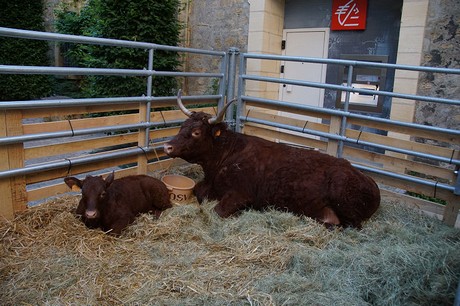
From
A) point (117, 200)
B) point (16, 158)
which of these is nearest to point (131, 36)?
point (16, 158)

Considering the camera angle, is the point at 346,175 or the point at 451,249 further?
the point at 346,175

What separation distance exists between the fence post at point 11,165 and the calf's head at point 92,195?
509 millimetres

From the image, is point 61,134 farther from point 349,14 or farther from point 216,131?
point 349,14

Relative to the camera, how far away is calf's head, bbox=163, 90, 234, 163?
4.20m

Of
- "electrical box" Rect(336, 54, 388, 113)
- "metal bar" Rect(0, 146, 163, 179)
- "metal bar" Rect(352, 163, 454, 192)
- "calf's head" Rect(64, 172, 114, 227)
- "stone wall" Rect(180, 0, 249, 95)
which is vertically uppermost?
"stone wall" Rect(180, 0, 249, 95)

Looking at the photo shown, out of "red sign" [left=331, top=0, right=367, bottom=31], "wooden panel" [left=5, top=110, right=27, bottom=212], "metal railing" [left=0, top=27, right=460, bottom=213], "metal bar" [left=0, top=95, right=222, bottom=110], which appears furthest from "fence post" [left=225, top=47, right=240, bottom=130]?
"wooden panel" [left=5, top=110, right=27, bottom=212]

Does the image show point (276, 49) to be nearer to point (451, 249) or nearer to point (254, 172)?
point (254, 172)

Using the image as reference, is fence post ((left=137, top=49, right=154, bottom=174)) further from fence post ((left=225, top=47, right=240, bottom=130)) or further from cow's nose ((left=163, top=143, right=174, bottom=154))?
fence post ((left=225, top=47, right=240, bottom=130))

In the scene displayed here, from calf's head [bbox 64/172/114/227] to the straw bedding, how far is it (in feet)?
0.54

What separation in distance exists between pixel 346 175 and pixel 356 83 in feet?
10.9

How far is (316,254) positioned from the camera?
3279 millimetres

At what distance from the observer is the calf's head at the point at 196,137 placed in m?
4.20

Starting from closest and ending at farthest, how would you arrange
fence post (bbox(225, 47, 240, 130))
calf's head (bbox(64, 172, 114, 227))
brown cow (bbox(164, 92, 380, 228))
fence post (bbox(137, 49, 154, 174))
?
1. calf's head (bbox(64, 172, 114, 227))
2. brown cow (bbox(164, 92, 380, 228))
3. fence post (bbox(137, 49, 154, 174))
4. fence post (bbox(225, 47, 240, 130))

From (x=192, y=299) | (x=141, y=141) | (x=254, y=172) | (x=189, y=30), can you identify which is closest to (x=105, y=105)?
(x=141, y=141)
